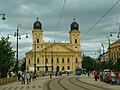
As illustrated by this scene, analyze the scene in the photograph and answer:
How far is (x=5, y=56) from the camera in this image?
49.8m

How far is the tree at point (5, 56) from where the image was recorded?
161 ft

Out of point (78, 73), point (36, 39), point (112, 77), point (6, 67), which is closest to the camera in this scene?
point (112, 77)

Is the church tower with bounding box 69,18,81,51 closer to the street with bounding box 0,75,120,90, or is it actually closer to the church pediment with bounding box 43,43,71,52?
the church pediment with bounding box 43,43,71,52

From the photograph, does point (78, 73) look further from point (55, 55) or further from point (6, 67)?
point (6, 67)

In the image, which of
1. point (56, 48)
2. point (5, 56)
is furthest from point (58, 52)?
→ point (5, 56)

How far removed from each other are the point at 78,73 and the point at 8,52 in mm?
72431

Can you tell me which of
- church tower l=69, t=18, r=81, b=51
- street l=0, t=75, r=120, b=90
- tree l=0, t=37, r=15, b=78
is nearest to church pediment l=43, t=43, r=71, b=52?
church tower l=69, t=18, r=81, b=51

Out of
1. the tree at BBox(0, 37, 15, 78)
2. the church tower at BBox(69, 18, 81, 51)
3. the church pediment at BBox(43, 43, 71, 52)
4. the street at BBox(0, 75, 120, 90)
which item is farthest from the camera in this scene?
the church tower at BBox(69, 18, 81, 51)

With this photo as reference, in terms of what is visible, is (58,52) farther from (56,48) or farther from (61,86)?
(61,86)

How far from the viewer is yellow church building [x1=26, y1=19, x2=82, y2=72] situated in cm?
18125

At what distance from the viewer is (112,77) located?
4222 centimetres

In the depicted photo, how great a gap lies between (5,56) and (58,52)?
132774mm

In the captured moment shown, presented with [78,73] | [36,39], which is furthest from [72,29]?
[78,73]

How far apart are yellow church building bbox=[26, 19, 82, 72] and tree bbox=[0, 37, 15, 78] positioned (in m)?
126
